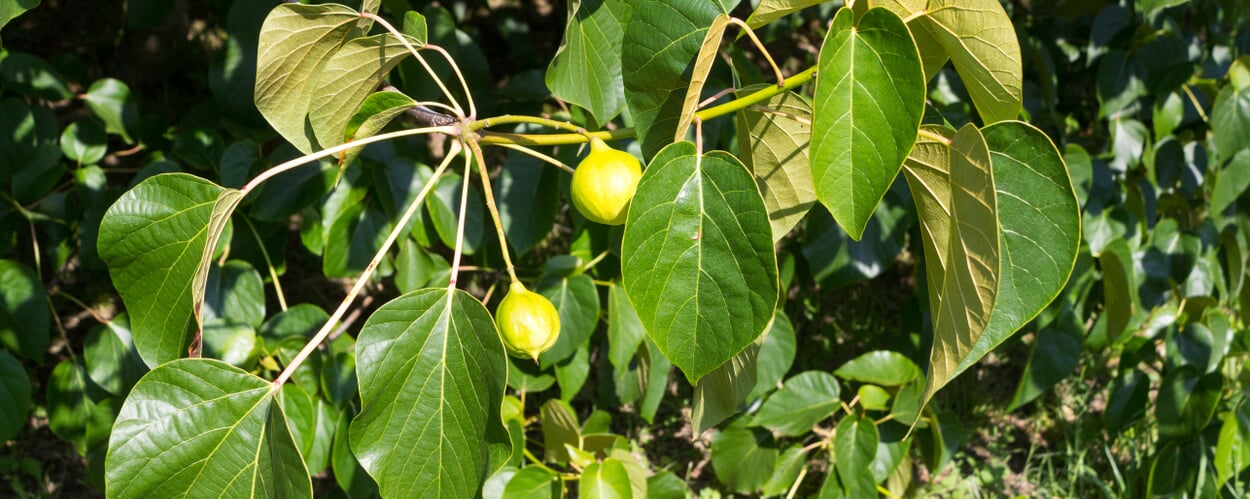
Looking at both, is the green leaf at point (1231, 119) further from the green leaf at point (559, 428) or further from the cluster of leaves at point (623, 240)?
the green leaf at point (559, 428)

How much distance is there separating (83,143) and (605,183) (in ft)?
4.00

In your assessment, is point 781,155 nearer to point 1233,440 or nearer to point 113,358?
point 113,358

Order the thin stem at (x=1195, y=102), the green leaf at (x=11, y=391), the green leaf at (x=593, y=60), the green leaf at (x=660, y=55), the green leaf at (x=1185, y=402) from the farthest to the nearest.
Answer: the thin stem at (x=1195, y=102) → the green leaf at (x=1185, y=402) → the green leaf at (x=11, y=391) → the green leaf at (x=593, y=60) → the green leaf at (x=660, y=55)

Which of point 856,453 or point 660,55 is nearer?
point 660,55

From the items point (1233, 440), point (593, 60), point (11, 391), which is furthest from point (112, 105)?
point (1233, 440)

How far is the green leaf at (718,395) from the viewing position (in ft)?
2.63

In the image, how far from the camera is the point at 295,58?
0.93 meters

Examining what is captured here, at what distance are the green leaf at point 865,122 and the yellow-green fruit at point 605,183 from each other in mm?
190

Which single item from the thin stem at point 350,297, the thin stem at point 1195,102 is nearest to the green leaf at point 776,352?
the thin stem at point 350,297

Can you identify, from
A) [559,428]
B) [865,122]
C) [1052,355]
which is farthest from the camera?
[1052,355]

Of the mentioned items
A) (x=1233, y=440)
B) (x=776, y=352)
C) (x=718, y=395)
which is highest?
(x=718, y=395)

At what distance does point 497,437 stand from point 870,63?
1.39 ft

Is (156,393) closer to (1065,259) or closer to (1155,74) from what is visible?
(1065,259)

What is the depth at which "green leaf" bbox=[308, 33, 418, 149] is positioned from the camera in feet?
2.92
